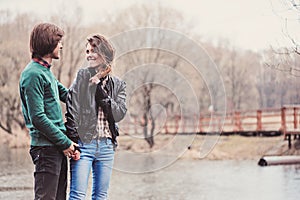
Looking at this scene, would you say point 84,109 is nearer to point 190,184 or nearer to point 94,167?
point 94,167

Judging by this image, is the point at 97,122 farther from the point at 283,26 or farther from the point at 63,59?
the point at 63,59

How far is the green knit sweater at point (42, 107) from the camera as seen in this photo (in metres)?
2.92

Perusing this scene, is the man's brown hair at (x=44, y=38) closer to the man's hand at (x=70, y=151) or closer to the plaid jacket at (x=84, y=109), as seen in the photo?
the plaid jacket at (x=84, y=109)

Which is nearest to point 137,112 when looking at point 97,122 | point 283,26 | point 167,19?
point 167,19

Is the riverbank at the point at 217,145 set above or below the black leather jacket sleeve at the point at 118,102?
below

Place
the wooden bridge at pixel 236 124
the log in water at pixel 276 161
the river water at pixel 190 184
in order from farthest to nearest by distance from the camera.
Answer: the wooden bridge at pixel 236 124
the log in water at pixel 276 161
the river water at pixel 190 184

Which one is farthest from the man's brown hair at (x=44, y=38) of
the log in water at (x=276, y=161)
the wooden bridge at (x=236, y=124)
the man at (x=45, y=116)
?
the wooden bridge at (x=236, y=124)

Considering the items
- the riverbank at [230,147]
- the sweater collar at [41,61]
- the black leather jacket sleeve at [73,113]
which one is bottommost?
the riverbank at [230,147]

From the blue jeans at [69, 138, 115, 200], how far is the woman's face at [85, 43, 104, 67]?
16.9 inches

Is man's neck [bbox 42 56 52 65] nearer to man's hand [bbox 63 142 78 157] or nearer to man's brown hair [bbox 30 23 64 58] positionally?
man's brown hair [bbox 30 23 64 58]

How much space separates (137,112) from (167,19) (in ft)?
13.4

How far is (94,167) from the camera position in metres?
3.29

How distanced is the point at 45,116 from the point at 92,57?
49 cm

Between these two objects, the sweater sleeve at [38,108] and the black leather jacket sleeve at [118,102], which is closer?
the sweater sleeve at [38,108]
